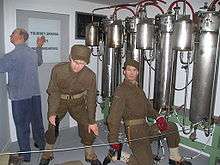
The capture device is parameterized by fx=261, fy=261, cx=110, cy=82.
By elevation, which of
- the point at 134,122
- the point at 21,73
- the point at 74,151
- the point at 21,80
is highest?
the point at 21,73

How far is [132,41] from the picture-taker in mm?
4184

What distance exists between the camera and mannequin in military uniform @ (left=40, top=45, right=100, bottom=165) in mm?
3449

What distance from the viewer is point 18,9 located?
4242 millimetres

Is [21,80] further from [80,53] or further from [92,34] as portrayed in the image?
[92,34]

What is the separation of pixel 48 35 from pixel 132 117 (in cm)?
239

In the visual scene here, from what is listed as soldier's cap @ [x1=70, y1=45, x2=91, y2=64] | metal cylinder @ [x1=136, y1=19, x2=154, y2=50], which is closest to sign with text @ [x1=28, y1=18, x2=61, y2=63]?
soldier's cap @ [x1=70, y1=45, x2=91, y2=64]

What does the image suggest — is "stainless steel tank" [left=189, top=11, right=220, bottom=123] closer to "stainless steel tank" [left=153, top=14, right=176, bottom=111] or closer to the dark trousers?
"stainless steel tank" [left=153, top=14, right=176, bottom=111]

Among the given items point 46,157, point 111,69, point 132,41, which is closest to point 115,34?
point 132,41

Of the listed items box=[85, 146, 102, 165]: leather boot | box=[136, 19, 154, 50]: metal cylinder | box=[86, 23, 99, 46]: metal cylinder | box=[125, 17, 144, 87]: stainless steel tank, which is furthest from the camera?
box=[86, 23, 99, 46]: metal cylinder

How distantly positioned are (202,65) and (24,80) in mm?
2453

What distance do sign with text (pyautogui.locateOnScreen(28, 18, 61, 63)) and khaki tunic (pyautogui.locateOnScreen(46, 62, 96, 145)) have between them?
4.29 ft

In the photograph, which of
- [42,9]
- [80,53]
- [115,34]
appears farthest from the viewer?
[42,9]

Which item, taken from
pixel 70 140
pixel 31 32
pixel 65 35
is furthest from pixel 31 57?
pixel 70 140

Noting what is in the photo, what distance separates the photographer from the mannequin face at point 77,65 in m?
3.29
